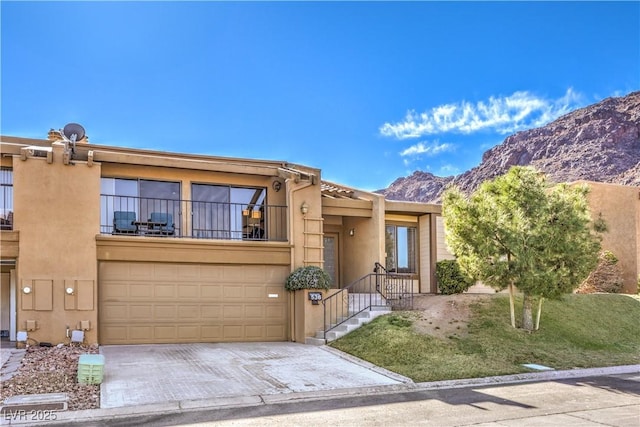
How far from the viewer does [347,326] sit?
46.6 ft

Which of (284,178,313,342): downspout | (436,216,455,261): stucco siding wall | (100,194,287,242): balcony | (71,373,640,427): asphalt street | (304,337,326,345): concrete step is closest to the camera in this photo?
(71,373,640,427): asphalt street

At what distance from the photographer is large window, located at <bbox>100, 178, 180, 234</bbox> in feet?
47.6

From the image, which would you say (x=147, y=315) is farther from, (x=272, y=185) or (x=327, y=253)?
(x=327, y=253)

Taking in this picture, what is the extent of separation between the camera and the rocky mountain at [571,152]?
5719 cm

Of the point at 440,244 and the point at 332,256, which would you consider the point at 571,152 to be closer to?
the point at 440,244

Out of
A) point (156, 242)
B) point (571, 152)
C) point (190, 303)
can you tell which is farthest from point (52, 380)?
point (571, 152)

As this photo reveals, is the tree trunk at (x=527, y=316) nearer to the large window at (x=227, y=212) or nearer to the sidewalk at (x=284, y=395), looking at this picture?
the sidewalk at (x=284, y=395)

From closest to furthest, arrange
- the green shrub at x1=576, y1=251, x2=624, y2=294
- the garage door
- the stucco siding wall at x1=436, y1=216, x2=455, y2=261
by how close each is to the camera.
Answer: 1. the garage door
2. the stucco siding wall at x1=436, y1=216, x2=455, y2=261
3. the green shrub at x1=576, y1=251, x2=624, y2=294

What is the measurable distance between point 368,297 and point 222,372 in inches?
256

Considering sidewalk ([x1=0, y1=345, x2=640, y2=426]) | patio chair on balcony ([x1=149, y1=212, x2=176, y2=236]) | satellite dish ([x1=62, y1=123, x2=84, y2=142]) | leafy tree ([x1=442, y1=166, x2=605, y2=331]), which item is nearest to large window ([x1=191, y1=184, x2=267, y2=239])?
patio chair on balcony ([x1=149, y1=212, x2=176, y2=236])

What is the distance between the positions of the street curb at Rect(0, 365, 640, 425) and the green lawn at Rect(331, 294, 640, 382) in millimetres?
297

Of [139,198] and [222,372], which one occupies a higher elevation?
[139,198]

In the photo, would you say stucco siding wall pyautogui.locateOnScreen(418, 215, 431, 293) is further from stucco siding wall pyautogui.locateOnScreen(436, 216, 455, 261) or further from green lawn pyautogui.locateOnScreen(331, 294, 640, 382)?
green lawn pyautogui.locateOnScreen(331, 294, 640, 382)

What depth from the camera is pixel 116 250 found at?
532 inches
